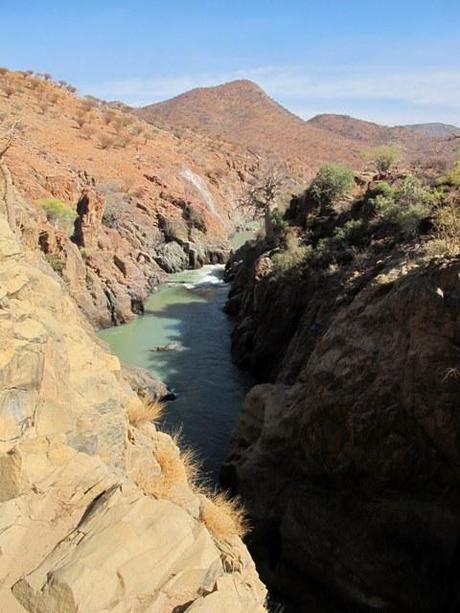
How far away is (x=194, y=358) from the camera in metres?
20.3

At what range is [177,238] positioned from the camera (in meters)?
36.8

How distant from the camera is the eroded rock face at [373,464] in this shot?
827cm

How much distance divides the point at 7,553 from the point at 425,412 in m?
6.30

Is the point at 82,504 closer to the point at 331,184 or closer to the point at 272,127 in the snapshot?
the point at 331,184

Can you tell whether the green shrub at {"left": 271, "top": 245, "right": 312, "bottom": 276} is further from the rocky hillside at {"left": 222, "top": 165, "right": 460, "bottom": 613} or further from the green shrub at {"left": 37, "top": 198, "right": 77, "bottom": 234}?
the green shrub at {"left": 37, "top": 198, "right": 77, "bottom": 234}

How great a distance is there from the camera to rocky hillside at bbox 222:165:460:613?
8297mm

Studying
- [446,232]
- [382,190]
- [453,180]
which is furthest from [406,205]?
[446,232]

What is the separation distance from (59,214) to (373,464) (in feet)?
77.8

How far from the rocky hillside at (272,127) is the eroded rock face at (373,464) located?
223ft

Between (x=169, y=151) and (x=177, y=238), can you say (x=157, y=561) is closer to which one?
(x=177, y=238)

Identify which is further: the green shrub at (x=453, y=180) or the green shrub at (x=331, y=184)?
the green shrub at (x=331, y=184)

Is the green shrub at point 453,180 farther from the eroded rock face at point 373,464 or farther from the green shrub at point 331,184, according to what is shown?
the eroded rock face at point 373,464

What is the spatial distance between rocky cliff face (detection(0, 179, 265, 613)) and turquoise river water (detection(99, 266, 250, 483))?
21.6 feet

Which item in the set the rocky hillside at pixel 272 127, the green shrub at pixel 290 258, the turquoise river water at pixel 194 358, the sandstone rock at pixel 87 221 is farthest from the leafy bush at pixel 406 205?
the rocky hillside at pixel 272 127
